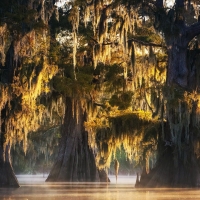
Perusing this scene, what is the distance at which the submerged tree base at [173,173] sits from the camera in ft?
68.9

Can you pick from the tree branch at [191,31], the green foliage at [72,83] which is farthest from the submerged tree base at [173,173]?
the green foliage at [72,83]

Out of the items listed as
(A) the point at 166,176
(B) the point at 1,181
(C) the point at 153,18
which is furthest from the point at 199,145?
(B) the point at 1,181

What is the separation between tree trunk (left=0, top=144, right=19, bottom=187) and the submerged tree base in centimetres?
610

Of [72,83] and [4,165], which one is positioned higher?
[72,83]

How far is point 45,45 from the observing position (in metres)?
24.9

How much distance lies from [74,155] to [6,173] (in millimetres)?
6901

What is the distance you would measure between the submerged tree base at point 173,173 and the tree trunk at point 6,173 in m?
6.10

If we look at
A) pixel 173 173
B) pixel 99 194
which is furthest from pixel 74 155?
pixel 99 194

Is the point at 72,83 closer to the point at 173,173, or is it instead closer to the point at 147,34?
the point at 147,34

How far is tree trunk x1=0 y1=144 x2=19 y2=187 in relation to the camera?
24109 mm

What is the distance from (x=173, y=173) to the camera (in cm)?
2122

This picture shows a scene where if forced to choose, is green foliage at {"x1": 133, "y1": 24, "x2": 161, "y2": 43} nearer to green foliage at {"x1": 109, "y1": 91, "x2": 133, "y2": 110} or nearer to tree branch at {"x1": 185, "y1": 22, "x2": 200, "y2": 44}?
green foliage at {"x1": 109, "y1": 91, "x2": 133, "y2": 110}

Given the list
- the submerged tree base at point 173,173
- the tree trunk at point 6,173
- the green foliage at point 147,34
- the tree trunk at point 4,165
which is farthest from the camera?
the green foliage at point 147,34

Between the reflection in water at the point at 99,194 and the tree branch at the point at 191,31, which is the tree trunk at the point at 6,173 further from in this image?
the tree branch at the point at 191,31
